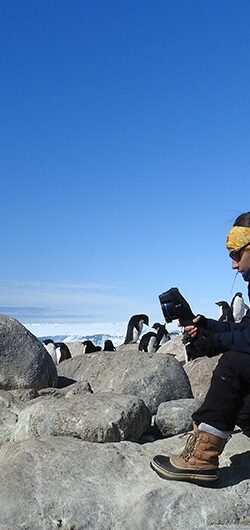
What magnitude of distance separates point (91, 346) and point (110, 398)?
465 inches

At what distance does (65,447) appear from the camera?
16.5 ft

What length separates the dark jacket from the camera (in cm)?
454

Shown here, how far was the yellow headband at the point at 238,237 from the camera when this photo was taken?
15.6 feet

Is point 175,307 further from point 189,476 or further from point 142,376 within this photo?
point 142,376

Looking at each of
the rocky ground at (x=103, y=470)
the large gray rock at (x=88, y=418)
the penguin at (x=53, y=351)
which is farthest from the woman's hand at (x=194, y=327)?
A: the penguin at (x=53, y=351)

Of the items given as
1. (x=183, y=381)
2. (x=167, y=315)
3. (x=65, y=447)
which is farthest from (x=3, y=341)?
(x=167, y=315)

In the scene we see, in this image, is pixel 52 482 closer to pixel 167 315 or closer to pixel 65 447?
pixel 65 447

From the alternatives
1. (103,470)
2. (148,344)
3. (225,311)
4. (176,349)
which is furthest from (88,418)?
(225,311)

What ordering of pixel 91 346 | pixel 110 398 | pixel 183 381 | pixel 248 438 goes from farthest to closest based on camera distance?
pixel 91 346
pixel 183 381
pixel 110 398
pixel 248 438

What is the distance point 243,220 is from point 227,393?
3.58 ft

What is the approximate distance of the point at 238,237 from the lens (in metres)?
4.79

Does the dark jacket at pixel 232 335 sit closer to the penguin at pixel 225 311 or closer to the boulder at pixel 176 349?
the boulder at pixel 176 349

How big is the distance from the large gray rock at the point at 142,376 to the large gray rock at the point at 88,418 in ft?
4.73

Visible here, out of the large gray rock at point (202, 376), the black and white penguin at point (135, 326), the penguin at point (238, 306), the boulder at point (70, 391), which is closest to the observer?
the boulder at point (70, 391)
